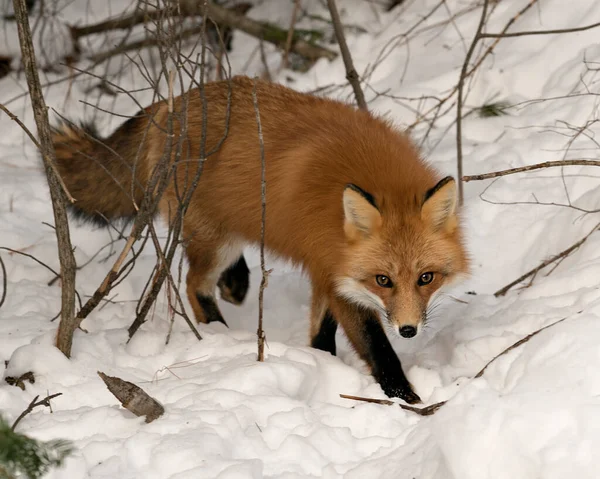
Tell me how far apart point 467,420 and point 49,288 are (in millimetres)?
2647

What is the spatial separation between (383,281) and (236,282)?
1567mm

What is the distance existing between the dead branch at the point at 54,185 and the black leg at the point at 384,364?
1.29m

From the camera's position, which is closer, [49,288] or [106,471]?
[106,471]

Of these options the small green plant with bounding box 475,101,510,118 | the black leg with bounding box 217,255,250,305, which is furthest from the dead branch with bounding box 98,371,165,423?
the small green plant with bounding box 475,101,510,118

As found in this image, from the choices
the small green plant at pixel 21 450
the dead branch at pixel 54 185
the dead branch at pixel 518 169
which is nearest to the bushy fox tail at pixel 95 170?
the dead branch at pixel 54 185

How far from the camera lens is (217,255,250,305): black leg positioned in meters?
4.68

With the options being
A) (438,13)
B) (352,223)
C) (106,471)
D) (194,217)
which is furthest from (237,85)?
(438,13)

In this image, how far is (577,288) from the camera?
3.56m

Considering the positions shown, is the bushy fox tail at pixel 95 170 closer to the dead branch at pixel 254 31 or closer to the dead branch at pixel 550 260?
the dead branch at pixel 550 260

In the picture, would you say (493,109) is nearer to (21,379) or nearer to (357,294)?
(357,294)

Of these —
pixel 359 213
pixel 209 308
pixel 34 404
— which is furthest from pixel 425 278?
pixel 34 404

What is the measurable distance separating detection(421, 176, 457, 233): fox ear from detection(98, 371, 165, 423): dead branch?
132cm

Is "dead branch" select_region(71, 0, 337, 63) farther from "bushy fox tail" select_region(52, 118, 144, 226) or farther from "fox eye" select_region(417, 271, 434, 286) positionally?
"fox eye" select_region(417, 271, 434, 286)

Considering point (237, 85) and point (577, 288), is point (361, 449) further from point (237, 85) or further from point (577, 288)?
point (237, 85)
